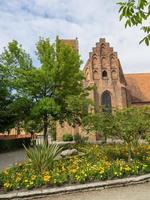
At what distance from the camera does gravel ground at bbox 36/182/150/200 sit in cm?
703

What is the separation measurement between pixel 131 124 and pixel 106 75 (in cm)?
3148

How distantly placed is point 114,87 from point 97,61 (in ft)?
15.4

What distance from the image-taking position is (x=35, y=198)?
740cm

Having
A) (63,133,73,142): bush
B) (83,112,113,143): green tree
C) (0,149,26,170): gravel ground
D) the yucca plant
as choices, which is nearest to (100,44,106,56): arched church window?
(63,133,73,142): bush

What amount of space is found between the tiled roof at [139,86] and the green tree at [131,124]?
33745mm

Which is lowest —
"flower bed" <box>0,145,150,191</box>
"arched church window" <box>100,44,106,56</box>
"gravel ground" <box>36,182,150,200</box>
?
"gravel ground" <box>36,182,150,200</box>

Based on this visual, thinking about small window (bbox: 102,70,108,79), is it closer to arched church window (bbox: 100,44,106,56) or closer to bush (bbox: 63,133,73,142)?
arched church window (bbox: 100,44,106,56)

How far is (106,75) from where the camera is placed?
41.7 meters

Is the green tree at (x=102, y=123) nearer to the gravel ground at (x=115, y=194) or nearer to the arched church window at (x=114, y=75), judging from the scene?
the gravel ground at (x=115, y=194)

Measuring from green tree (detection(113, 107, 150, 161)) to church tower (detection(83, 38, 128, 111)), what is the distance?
2911cm

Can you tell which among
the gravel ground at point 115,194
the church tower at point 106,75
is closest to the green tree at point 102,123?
the gravel ground at point 115,194

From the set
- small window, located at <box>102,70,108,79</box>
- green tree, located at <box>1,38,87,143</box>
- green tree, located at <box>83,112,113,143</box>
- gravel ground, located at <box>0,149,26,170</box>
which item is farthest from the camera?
small window, located at <box>102,70,108,79</box>

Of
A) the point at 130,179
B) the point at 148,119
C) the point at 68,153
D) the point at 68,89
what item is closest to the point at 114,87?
the point at 68,89

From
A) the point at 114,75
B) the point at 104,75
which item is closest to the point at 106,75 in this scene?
the point at 104,75
